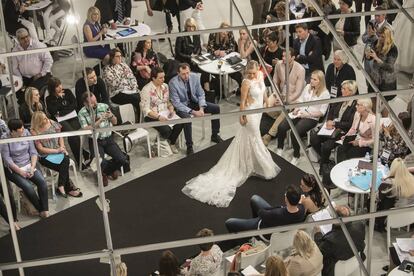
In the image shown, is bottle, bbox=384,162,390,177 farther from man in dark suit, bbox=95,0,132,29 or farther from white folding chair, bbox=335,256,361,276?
man in dark suit, bbox=95,0,132,29

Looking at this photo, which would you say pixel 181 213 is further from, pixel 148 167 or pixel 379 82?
pixel 379 82

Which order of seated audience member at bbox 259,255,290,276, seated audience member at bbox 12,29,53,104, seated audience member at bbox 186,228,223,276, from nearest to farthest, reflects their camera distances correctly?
1. seated audience member at bbox 259,255,290,276
2. seated audience member at bbox 186,228,223,276
3. seated audience member at bbox 12,29,53,104

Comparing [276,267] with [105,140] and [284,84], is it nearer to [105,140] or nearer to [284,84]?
[105,140]

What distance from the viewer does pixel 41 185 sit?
295 inches

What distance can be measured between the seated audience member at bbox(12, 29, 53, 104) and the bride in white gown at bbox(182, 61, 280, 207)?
2256 millimetres

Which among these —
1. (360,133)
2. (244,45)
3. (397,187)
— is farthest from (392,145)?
(244,45)

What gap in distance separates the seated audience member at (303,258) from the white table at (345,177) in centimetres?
120

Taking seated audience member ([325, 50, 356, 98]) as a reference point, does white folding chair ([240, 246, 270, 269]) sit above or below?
below

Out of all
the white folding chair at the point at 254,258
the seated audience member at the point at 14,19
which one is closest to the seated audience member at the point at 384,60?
the white folding chair at the point at 254,258

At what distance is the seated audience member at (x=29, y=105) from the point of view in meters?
7.92

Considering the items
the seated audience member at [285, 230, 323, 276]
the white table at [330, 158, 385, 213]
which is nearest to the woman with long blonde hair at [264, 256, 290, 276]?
the seated audience member at [285, 230, 323, 276]

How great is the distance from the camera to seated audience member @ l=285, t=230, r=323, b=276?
607 cm

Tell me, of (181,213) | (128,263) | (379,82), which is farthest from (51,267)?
(379,82)

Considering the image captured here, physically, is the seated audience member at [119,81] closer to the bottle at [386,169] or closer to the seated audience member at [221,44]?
the seated audience member at [221,44]
